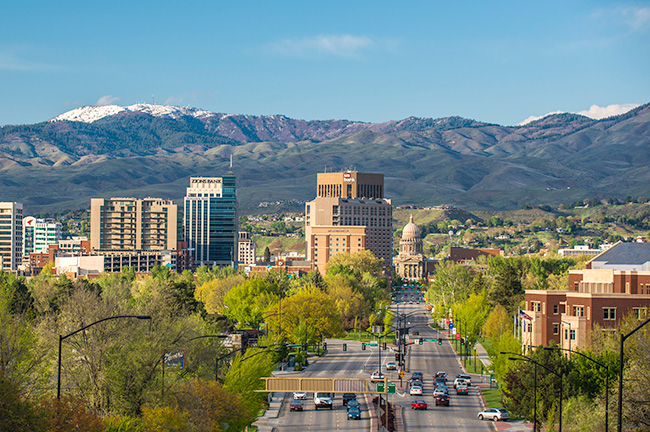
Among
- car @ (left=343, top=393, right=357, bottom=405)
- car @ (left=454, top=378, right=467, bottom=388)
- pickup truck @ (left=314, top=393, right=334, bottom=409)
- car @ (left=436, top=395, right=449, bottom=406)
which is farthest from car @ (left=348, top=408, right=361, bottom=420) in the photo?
car @ (left=454, top=378, right=467, bottom=388)

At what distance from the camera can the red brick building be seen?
111188 mm

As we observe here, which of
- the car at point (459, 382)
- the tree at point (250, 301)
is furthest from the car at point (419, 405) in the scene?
the tree at point (250, 301)

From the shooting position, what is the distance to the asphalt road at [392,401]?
84.3m

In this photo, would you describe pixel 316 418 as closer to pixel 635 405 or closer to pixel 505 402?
pixel 505 402

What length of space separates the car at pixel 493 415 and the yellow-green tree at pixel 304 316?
51.9 m

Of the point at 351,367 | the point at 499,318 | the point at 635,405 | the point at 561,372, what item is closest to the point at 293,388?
the point at 561,372

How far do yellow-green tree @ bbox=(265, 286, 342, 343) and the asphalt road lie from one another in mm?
4084

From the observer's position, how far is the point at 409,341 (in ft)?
550

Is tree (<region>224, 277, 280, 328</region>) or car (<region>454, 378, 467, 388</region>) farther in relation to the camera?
tree (<region>224, 277, 280, 328</region>)

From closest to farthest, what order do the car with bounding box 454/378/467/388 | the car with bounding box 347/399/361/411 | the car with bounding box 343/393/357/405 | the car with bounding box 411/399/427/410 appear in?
the car with bounding box 347/399/361/411 < the car with bounding box 411/399/427/410 < the car with bounding box 343/393/357/405 < the car with bounding box 454/378/467/388

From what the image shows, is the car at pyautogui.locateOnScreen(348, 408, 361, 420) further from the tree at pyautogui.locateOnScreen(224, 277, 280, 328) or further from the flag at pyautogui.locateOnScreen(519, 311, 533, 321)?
the tree at pyautogui.locateOnScreen(224, 277, 280, 328)

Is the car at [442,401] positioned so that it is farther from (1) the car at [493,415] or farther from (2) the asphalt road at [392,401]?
(1) the car at [493,415]

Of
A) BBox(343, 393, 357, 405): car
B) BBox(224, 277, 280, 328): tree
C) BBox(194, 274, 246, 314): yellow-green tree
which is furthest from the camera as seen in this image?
BBox(194, 274, 246, 314): yellow-green tree

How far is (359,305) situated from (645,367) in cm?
12316
